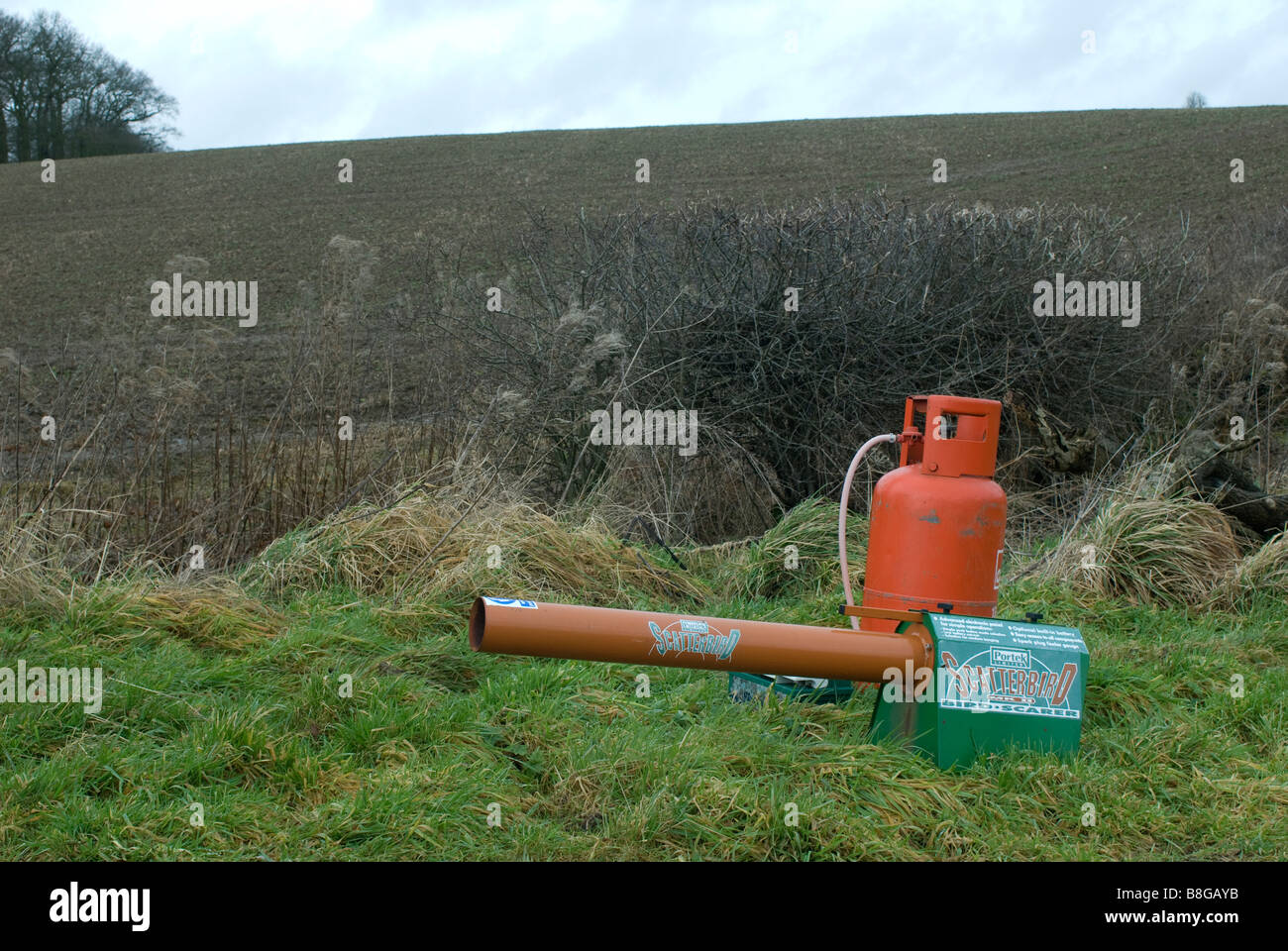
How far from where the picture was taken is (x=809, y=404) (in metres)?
8.17

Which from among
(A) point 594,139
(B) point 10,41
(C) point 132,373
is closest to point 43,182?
(B) point 10,41

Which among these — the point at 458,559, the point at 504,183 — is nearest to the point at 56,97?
the point at 504,183

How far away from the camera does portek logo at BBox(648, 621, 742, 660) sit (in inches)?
129

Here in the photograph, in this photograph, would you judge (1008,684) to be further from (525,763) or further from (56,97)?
(56,97)

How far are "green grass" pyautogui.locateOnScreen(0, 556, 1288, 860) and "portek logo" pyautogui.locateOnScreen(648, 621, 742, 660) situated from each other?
1.34 ft

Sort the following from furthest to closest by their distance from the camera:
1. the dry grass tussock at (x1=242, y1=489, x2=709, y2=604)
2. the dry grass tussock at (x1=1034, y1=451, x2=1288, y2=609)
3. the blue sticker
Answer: the dry grass tussock at (x1=1034, y1=451, x2=1288, y2=609) < the dry grass tussock at (x1=242, y1=489, x2=709, y2=604) < the blue sticker

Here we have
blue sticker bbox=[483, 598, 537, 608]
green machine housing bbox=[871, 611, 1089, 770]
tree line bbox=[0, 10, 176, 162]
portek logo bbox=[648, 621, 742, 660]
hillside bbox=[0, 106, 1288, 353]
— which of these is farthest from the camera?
tree line bbox=[0, 10, 176, 162]

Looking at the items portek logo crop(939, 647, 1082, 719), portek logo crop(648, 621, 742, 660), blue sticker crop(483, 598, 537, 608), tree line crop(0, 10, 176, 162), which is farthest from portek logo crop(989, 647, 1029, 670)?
tree line crop(0, 10, 176, 162)

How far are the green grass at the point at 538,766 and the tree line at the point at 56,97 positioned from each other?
50.0 metres

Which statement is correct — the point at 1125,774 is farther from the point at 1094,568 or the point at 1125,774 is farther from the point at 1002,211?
the point at 1002,211

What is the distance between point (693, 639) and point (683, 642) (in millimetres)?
33

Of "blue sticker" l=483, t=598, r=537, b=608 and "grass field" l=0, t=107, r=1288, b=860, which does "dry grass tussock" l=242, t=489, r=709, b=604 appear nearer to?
"grass field" l=0, t=107, r=1288, b=860

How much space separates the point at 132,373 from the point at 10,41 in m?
48.7

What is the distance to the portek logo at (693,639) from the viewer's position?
3.27 meters
